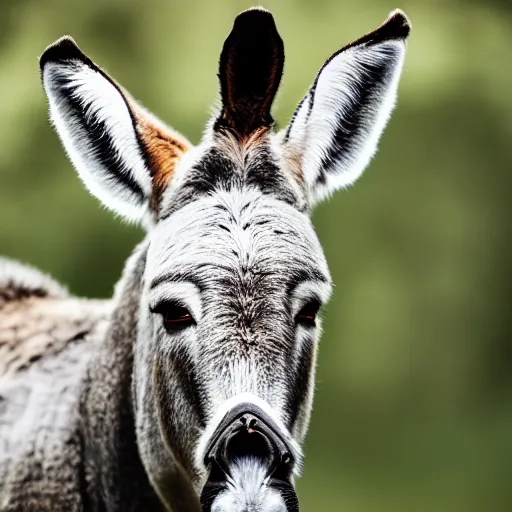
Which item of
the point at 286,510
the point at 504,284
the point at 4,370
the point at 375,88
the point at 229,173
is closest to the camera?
the point at 286,510

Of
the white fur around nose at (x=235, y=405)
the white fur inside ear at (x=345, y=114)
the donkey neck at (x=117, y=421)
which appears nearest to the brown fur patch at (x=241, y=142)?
the white fur inside ear at (x=345, y=114)

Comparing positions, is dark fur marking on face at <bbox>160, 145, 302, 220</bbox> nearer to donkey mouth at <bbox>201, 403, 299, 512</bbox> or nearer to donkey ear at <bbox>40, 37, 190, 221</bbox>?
donkey ear at <bbox>40, 37, 190, 221</bbox>

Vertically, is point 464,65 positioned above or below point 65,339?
above

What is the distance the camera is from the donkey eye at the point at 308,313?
270 centimetres

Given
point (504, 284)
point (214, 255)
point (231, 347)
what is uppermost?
point (504, 284)

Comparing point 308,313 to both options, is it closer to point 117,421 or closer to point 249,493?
point 249,493

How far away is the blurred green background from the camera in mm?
10820

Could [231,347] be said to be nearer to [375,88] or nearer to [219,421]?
[219,421]

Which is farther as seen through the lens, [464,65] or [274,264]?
[464,65]

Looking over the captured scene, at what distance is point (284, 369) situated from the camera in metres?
2.55

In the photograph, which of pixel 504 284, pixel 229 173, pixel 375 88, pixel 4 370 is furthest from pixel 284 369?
pixel 504 284

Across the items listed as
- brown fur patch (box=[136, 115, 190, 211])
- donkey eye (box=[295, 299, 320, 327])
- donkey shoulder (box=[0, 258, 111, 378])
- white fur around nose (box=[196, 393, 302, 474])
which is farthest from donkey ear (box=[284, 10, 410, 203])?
donkey shoulder (box=[0, 258, 111, 378])

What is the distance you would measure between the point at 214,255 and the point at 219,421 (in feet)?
1.70

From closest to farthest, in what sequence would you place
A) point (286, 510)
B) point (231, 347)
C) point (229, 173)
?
point (286, 510) → point (231, 347) → point (229, 173)
